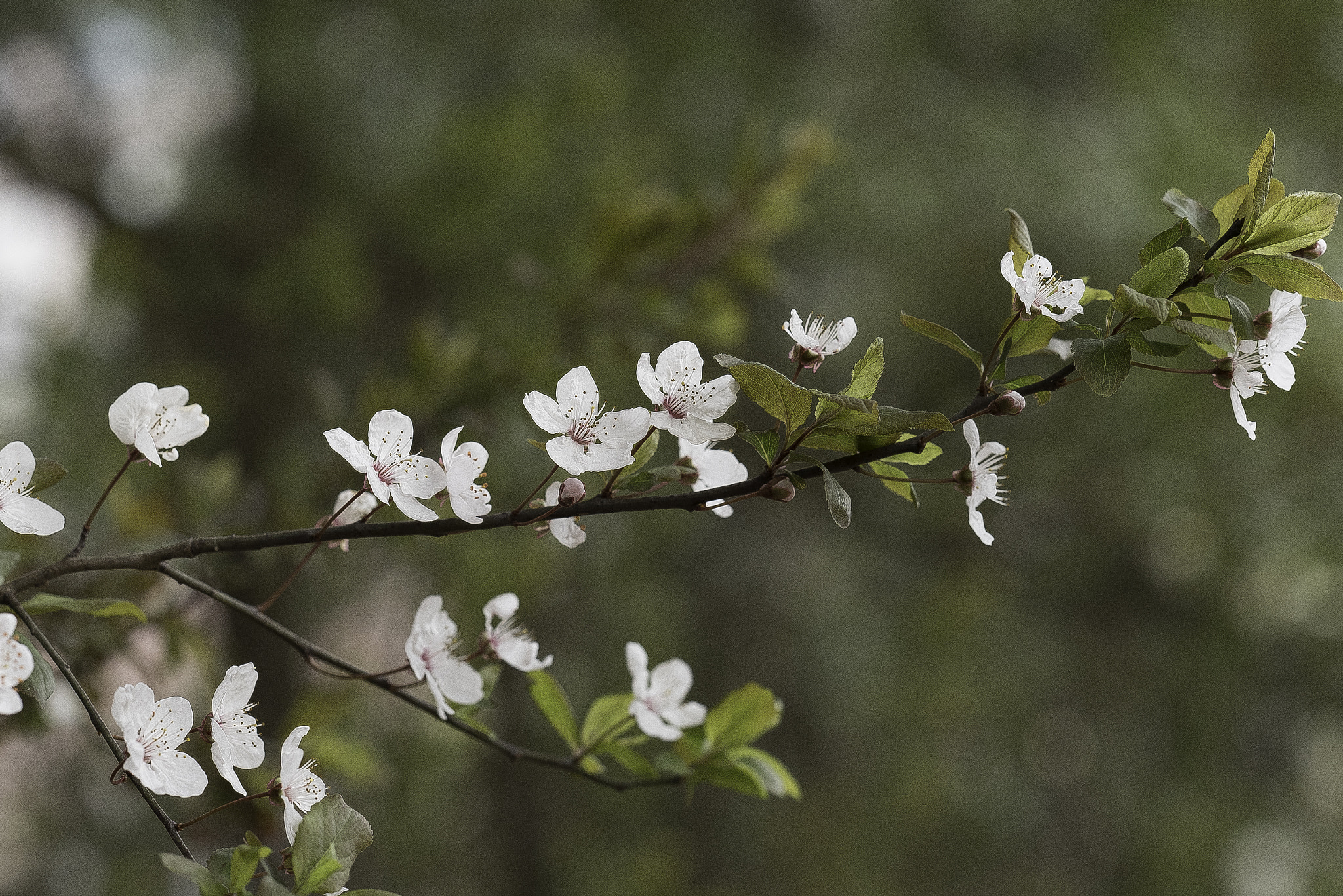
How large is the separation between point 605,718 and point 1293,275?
1.48 ft

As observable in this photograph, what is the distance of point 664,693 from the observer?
61 cm

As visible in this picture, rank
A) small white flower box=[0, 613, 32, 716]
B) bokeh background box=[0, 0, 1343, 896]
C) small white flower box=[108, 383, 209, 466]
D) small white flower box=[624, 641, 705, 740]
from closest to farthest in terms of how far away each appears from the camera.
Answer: small white flower box=[0, 613, 32, 716] < small white flower box=[108, 383, 209, 466] < small white flower box=[624, 641, 705, 740] < bokeh background box=[0, 0, 1343, 896]

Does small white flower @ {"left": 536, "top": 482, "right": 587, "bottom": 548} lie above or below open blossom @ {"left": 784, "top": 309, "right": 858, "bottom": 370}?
below

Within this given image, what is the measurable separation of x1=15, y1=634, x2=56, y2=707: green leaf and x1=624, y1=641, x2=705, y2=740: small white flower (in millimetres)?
290

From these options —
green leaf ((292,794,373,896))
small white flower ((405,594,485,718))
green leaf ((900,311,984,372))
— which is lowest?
green leaf ((292,794,373,896))

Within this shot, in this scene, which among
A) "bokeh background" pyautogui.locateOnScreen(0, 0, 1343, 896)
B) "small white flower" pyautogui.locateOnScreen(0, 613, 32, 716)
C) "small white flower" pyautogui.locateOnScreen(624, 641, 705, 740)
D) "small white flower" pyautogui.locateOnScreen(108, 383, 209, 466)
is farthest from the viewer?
"bokeh background" pyautogui.locateOnScreen(0, 0, 1343, 896)

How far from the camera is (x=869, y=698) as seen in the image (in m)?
2.50

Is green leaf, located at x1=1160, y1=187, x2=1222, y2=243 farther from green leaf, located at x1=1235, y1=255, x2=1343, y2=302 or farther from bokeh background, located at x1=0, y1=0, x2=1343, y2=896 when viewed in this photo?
bokeh background, located at x1=0, y1=0, x2=1343, y2=896

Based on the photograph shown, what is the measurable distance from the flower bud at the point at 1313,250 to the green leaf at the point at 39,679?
0.59 meters

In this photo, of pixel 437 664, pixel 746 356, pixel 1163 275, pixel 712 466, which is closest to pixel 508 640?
pixel 437 664

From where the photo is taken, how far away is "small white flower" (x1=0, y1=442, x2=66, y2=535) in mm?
443

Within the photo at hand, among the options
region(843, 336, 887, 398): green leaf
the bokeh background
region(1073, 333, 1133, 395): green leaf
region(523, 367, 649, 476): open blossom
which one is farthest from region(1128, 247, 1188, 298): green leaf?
the bokeh background

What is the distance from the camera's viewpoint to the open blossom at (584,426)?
1.46ft

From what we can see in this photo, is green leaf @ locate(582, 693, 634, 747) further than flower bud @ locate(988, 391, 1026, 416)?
Yes
